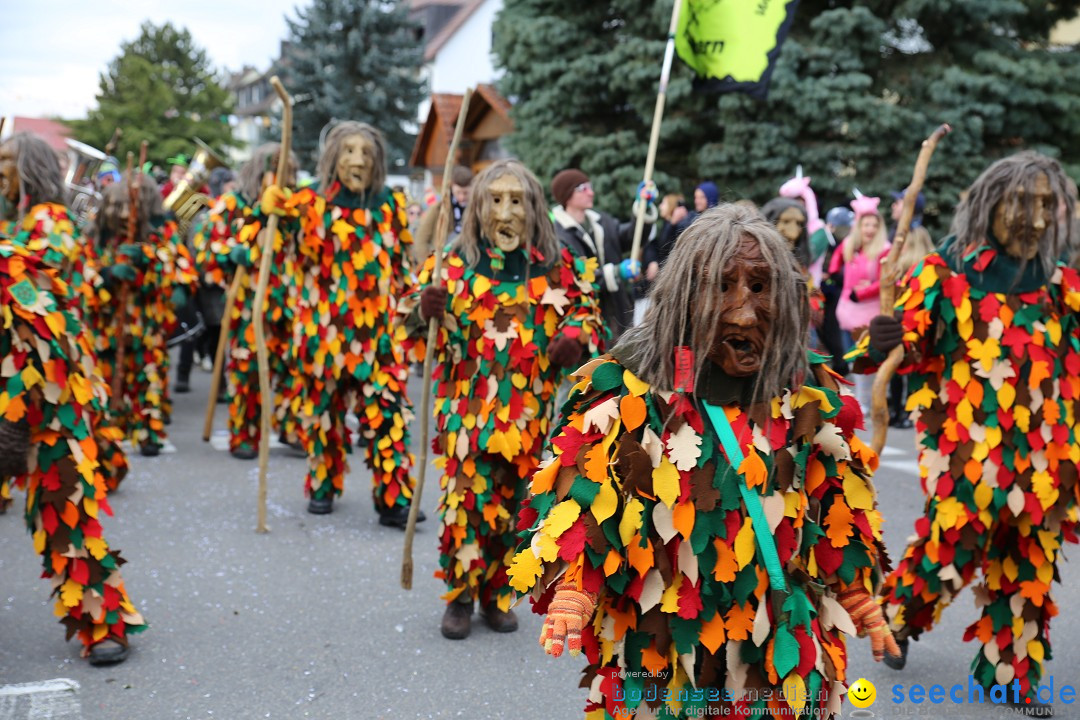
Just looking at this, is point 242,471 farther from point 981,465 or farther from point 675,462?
point 675,462

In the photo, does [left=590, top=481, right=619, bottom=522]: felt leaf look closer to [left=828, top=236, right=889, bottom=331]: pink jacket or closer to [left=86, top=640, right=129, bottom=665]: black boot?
[left=86, top=640, right=129, bottom=665]: black boot

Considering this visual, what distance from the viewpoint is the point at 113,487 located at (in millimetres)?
7055

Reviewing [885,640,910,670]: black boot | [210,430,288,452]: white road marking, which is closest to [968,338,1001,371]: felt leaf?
[885,640,910,670]: black boot

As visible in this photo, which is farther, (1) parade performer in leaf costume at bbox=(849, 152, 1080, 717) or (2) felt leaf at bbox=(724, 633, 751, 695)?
(1) parade performer in leaf costume at bbox=(849, 152, 1080, 717)

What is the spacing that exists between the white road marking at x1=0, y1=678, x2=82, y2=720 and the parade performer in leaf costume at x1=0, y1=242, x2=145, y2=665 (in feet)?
0.66

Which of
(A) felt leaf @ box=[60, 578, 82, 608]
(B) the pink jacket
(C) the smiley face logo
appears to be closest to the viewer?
(C) the smiley face logo

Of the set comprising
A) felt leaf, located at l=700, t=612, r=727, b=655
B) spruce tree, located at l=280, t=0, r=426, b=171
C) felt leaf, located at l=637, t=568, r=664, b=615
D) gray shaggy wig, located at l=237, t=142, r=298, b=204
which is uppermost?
spruce tree, located at l=280, t=0, r=426, b=171

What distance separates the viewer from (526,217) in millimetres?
4785

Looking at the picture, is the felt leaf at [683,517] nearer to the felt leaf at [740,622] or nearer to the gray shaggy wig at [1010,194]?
the felt leaf at [740,622]

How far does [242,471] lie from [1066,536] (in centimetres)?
570

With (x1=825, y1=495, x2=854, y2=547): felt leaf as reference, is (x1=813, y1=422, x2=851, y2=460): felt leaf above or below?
above

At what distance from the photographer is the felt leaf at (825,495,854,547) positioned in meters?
2.78

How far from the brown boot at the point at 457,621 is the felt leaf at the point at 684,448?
2436 millimetres

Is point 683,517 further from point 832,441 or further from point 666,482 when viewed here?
point 832,441
